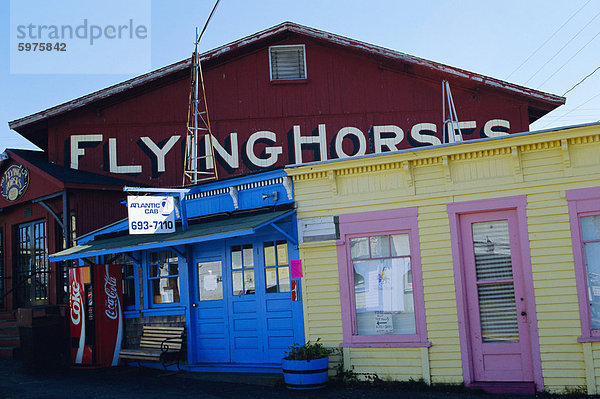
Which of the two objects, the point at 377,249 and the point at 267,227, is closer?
the point at 377,249

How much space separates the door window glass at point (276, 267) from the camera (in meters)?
11.2

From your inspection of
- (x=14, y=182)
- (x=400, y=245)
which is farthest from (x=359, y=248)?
(x=14, y=182)

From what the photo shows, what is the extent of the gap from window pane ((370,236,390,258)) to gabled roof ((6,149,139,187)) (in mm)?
7766

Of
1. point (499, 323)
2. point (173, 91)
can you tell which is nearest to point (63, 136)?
point (173, 91)

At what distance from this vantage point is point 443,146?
984cm

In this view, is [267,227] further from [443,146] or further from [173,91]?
[173,91]

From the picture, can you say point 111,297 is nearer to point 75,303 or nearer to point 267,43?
point 75,303

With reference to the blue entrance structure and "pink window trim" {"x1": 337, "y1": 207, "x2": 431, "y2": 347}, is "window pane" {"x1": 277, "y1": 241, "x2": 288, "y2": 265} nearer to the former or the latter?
the blue entrance structure

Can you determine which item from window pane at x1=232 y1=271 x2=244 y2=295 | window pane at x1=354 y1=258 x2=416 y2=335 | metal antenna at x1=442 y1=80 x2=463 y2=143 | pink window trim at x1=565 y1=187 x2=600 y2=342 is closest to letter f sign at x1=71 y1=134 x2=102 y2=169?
window pane at x1=232 y1=271 x2=244 y2=295

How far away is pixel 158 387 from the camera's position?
10938mm

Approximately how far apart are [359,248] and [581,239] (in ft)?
11.4

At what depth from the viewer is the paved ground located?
9.73m

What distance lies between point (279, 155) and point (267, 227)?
670 centimetres

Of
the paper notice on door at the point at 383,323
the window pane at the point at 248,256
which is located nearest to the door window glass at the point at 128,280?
the window pane at the point at 248,256
